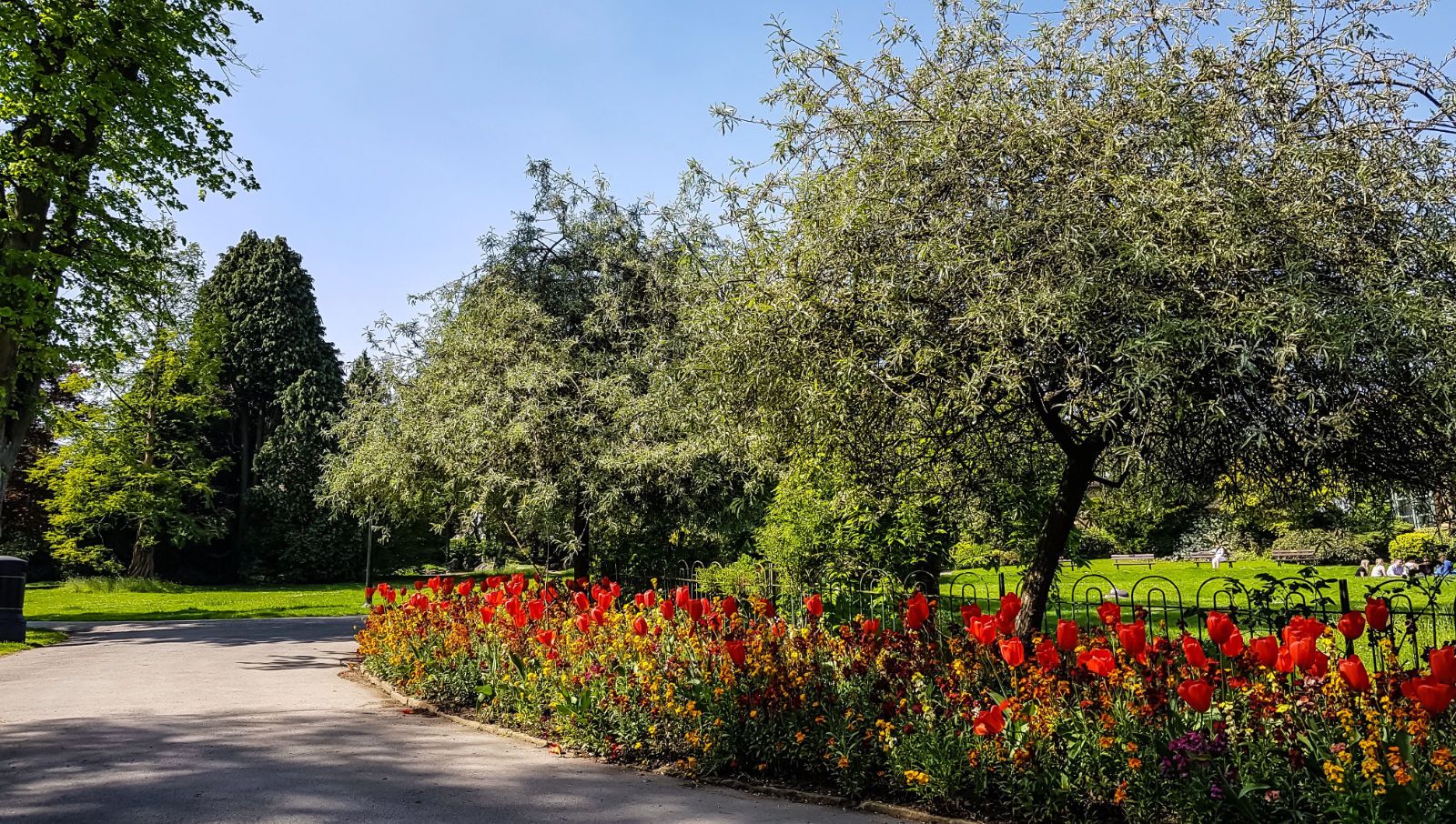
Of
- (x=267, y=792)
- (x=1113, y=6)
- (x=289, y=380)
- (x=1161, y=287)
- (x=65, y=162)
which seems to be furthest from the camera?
(x=289, y=380)

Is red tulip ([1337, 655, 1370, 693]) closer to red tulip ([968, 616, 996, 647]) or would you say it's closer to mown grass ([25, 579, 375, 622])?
red tulip ([968, 616, 996, 647])

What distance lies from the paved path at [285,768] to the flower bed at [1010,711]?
37cm

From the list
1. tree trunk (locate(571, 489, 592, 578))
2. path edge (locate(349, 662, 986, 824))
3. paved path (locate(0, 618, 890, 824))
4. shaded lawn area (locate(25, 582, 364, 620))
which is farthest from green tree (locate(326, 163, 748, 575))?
shaded lawn area (locate(25, 582, 364, 620))

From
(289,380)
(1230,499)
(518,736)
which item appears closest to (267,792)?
(518,736)

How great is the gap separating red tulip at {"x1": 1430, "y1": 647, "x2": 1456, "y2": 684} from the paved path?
2.60 metres

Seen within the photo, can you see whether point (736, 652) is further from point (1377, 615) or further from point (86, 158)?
point (86, 158)

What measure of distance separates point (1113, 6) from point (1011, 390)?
8.95ft

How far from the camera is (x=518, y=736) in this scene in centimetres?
714

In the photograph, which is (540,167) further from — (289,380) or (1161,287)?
(289,380)

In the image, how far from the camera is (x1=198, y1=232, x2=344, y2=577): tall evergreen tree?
37.5m

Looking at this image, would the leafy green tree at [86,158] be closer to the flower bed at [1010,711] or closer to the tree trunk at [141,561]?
the flower bed at [1010,711]

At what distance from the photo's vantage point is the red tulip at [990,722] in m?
4.61

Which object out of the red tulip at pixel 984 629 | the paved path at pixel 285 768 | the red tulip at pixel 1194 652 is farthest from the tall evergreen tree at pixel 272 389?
the red tulip at pixel 1194 652

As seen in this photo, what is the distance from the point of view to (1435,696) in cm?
374
